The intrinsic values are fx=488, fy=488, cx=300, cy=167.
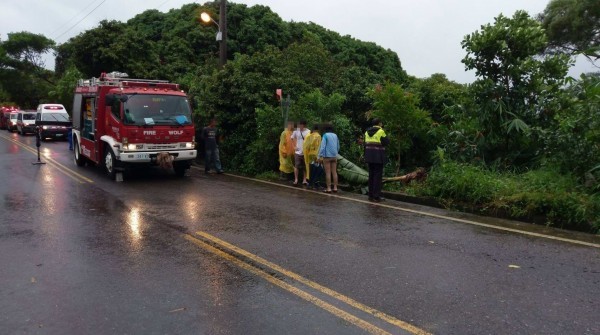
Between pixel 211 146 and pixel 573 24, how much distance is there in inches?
1010

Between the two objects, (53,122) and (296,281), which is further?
(53,122)

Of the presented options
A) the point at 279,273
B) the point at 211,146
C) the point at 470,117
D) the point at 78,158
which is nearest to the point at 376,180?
the point at 470,117

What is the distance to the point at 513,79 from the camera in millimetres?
10648

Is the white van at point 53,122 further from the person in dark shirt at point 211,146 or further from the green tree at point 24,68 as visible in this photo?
the green tree at point 24,68

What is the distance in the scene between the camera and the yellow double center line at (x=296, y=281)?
4086 millimetres

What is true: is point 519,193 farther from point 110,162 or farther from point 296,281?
point 110,162

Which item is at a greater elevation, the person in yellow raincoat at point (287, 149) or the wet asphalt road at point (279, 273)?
the person in yellow raincoat at point (287, 149)

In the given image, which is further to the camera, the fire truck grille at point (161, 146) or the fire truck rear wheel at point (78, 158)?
the fire truck rear wheel at point (78, 158)

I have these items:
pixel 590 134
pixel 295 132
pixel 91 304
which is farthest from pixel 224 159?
pixel 91 304

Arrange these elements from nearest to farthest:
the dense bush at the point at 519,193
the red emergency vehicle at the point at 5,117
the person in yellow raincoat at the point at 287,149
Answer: the dense bush at the point at 519,193 < the person in yellow raincoat at the point at 287,149 < the red emergency vehicle at the point at 5,117

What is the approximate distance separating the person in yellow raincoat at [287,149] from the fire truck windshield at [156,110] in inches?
107

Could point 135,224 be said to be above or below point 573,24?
below

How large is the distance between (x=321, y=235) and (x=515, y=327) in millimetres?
3467

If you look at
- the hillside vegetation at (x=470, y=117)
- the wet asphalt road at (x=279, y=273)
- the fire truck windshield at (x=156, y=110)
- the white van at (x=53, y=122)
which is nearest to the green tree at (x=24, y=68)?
the white van at (x=53, y=122)
